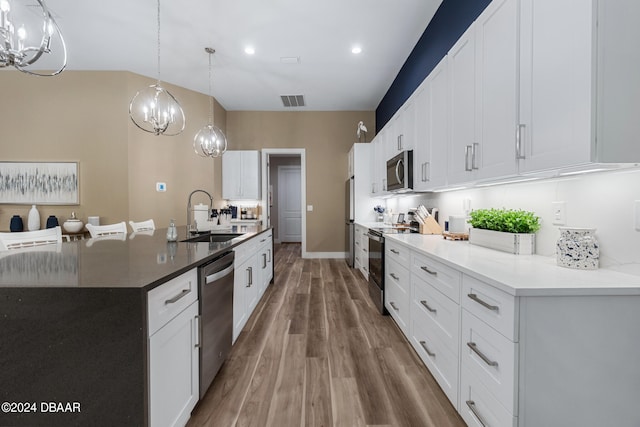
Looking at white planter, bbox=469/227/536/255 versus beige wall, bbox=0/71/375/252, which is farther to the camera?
beige wall, bbox=0/71/375/252

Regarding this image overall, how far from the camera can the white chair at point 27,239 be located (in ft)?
6.12

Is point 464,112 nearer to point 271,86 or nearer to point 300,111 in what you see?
point 271,86

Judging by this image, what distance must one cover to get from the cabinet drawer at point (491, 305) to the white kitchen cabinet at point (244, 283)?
5.29 feet

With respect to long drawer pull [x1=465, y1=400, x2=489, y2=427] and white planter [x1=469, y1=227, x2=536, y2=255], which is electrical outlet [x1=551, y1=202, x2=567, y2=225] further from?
long drawer pull [x1=465, y1=400, x2=489, y2=427]

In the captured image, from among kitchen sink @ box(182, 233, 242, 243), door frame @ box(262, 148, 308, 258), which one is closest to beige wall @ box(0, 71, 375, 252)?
door frame @ box(262, 148, 308, 258)

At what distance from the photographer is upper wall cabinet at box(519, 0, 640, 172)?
101cm

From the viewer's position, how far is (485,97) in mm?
1667

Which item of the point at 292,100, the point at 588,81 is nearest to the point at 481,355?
the point at 588,81

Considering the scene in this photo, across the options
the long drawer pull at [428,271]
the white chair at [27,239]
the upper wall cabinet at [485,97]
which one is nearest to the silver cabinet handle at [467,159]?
the upper wall cabinet at [485,97]

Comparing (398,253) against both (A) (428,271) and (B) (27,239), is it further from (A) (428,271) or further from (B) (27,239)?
(B) (27,239)

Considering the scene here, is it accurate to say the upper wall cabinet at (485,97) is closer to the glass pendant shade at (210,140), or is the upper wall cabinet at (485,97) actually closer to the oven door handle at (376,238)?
the oven door handle at (376,238)

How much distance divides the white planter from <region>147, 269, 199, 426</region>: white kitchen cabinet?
6.05 ft

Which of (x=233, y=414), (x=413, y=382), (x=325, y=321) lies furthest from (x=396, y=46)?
(x=233, y=414)

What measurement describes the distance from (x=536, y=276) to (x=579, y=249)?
0.34 m
